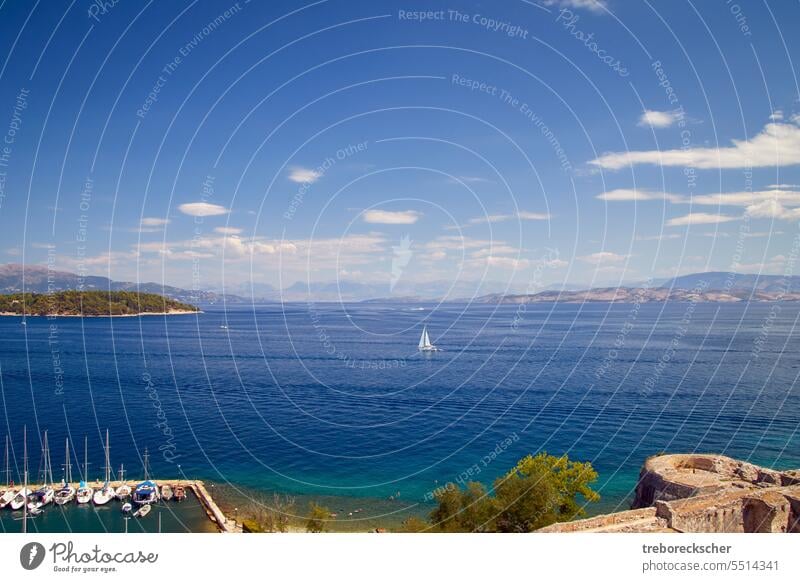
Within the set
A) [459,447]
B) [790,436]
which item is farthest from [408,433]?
[790,436]

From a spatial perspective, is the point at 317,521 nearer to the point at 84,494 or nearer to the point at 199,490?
the point at 199,490

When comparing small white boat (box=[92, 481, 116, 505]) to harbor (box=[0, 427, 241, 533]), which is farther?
small white boat (box=[92, 481, 116, 505])

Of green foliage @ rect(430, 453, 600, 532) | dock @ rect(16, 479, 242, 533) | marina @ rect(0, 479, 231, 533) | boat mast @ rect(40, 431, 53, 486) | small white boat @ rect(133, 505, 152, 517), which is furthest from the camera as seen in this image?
boat mast @ rect(40, 431, 53, 486)

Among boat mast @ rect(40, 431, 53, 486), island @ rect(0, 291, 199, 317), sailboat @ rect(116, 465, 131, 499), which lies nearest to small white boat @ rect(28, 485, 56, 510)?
boat mast @ rect(40, 431, 53, 486)

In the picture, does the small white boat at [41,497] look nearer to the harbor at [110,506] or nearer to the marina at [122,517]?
the harbor at [110,506]

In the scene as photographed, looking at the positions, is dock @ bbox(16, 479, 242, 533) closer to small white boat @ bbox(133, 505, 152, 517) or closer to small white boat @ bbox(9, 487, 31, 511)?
small white boat @ bbox(9, 487, 31, 511)

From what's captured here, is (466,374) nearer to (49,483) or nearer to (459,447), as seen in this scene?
(459,447)
